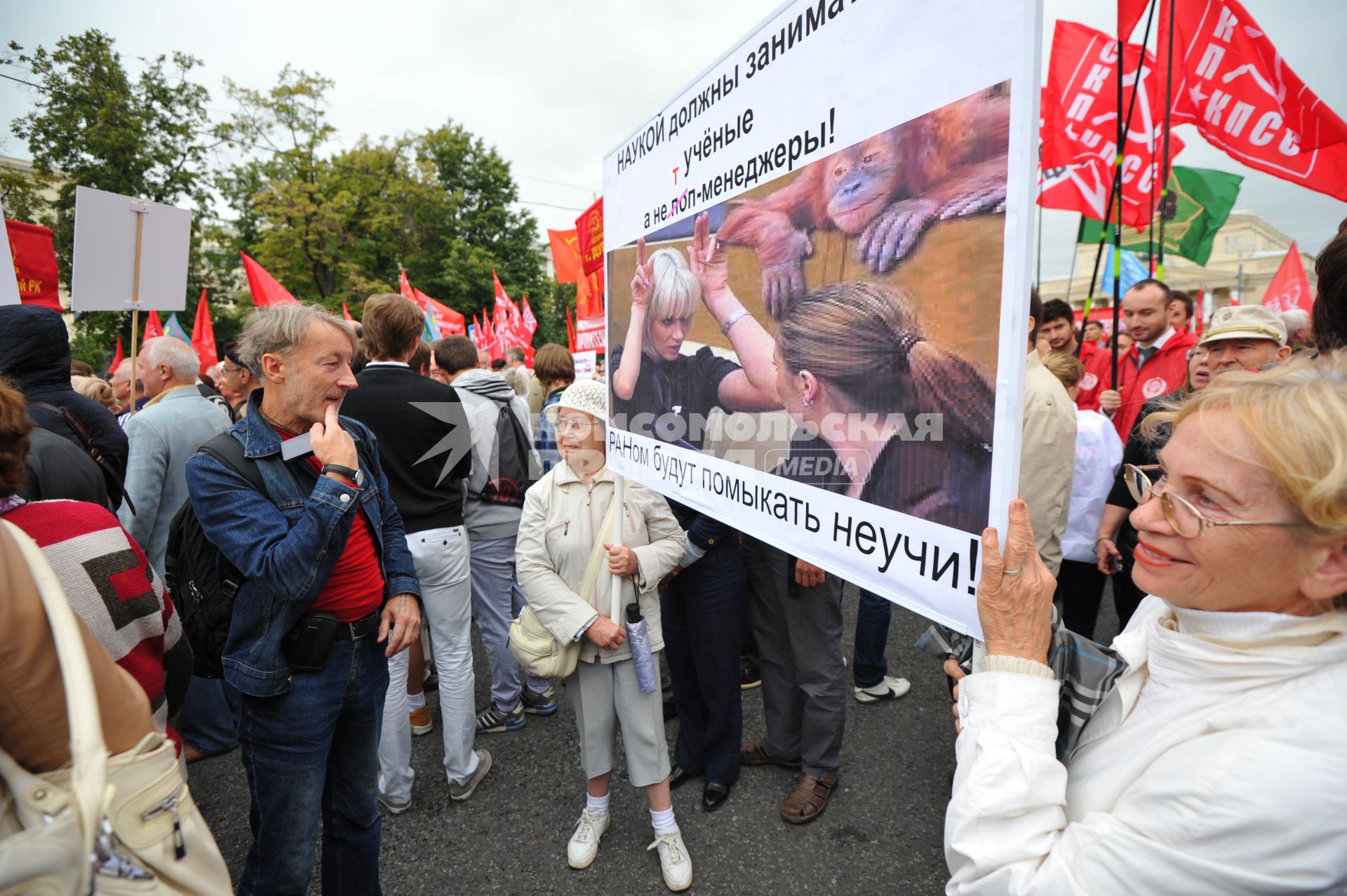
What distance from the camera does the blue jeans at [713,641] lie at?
2.87m

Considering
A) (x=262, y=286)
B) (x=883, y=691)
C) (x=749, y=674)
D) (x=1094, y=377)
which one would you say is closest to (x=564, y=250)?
(x=262, y=286)

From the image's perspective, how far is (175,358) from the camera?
3500mm

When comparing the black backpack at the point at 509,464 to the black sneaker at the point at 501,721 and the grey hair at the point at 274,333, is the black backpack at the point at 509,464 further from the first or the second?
the grey hair at the point at 274,333

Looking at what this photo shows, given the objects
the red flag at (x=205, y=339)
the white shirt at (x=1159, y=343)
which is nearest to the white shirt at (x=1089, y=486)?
the white shirt at (x=1159, y=343)

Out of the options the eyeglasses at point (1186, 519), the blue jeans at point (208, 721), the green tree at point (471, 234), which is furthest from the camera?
the green tree at point (471, 234)

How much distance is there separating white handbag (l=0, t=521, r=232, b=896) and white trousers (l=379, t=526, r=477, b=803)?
203 centimetres

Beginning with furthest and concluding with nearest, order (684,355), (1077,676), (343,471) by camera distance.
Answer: (684,355) → (343,471) → (1077,676)

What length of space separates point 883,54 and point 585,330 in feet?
17.6

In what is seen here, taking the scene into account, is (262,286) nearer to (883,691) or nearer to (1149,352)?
(883,691)

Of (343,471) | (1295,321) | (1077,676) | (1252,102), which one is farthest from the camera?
(1295,321)

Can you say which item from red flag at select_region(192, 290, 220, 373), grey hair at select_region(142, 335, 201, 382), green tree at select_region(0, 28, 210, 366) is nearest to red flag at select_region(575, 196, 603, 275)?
grey hair at select_region(142, 335, 201, 382)

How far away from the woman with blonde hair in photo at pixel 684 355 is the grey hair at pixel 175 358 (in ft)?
8.99

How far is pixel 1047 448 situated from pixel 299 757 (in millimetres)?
2885

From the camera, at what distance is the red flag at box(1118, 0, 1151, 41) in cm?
391
